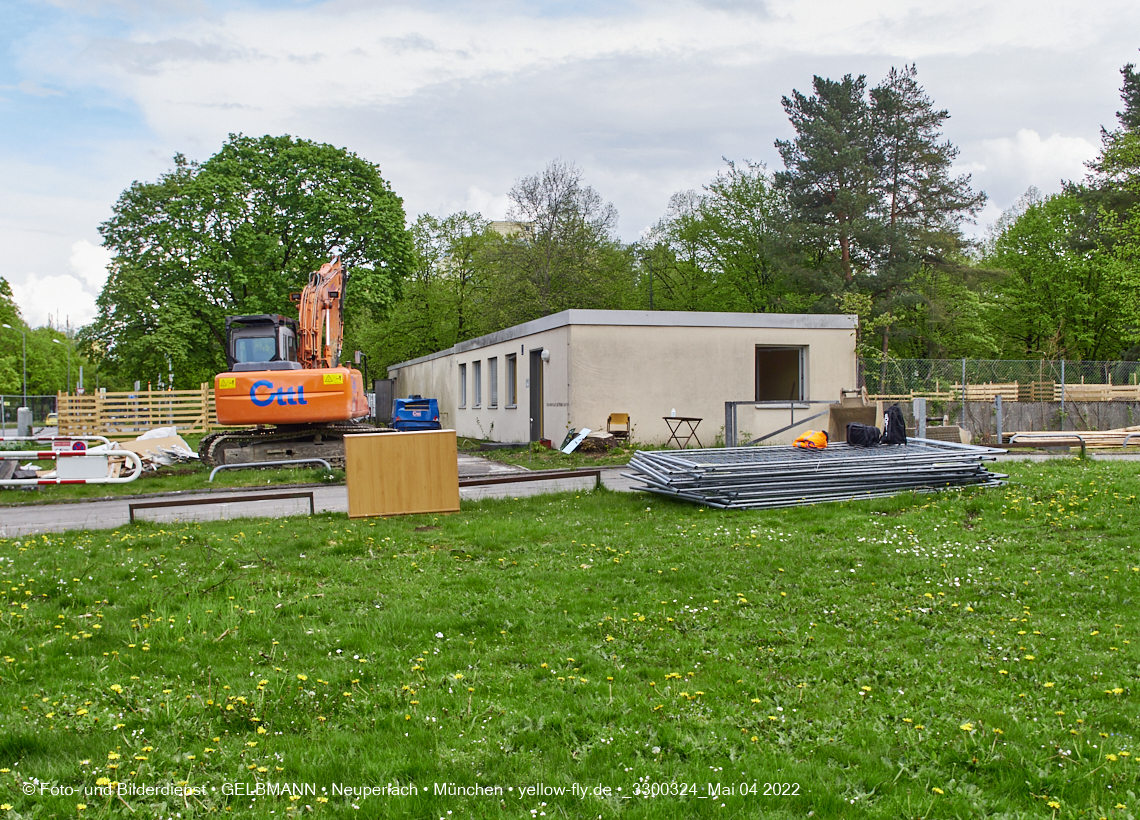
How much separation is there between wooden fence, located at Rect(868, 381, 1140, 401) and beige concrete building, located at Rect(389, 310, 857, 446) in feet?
19.3

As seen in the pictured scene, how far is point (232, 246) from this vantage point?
3338 cm

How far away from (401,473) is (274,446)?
9.41 metres

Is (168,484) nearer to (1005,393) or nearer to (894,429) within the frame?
(894,429)

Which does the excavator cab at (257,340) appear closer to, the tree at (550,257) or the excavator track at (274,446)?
the excavator track at (274,446)

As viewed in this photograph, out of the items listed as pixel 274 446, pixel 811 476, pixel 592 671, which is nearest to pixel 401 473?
pixel 811 476

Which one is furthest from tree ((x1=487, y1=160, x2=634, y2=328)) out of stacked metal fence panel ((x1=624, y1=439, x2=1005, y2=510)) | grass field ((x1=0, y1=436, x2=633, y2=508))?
stacked metal fence panel ((x1=624, y1=439, x2=1005, y2=510))

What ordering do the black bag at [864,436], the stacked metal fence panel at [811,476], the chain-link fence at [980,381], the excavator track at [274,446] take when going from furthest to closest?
the chain-link fence at [980,381], the excavator track at [274,446], the black bag at [864,436], the stacked metal fence panel at [811,476]

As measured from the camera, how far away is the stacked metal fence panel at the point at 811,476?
10797 millimetres

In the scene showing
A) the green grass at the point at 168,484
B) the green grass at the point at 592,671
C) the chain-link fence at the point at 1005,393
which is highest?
the chain-link fence at the point at 1005,393

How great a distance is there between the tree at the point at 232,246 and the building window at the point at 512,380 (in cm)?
985

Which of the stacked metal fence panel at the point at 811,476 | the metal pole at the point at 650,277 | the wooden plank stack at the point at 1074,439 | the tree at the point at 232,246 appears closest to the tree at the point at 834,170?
the metal pole at the point at 650,277

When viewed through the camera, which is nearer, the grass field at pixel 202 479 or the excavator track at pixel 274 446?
the grass field at pixel 202 479

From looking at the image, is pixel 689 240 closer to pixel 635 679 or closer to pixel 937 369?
pixel 937 369

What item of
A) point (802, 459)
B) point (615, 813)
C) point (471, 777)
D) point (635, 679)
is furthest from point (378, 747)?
point (802, 459)
